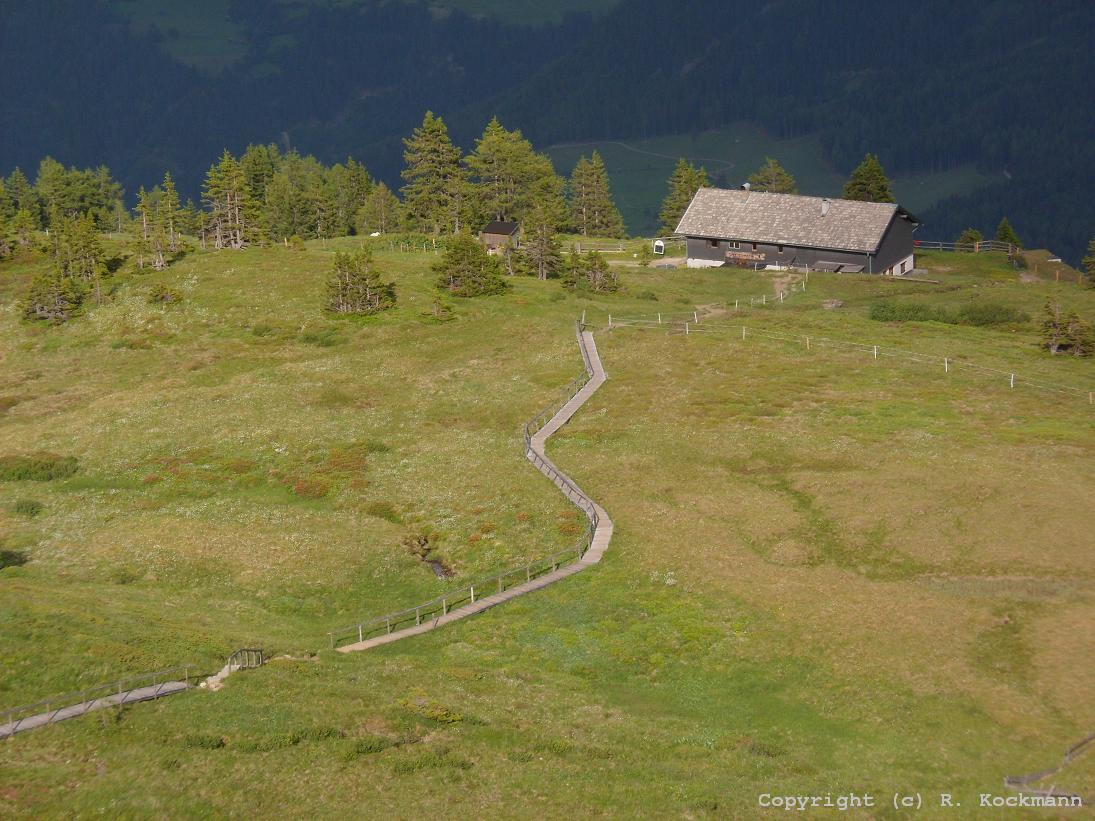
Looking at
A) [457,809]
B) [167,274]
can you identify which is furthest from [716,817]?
[167,274]

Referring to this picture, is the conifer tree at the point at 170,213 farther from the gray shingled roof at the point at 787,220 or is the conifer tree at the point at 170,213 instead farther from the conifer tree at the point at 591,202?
the gray shingled roof at the point at 787,220

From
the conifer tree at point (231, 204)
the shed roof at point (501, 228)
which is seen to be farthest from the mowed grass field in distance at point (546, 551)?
the shed roof at point (501, 228)

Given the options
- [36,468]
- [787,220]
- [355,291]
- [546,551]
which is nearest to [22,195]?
[355,291]

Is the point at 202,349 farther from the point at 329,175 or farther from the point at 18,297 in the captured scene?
the point at 329,175

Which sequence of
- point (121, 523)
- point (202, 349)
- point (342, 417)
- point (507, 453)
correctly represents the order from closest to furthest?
point (121, 523) < point (507, 453) < point (342, 417) < point (202, 349)

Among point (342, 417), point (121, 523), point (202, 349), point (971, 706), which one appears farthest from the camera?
point (202, 349)
